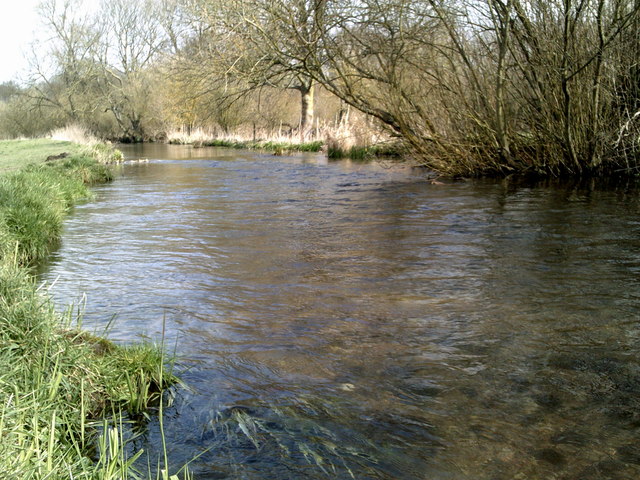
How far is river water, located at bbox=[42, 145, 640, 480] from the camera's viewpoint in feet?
10.4

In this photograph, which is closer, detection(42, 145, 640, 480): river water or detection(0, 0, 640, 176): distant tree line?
detection(42, 145, 640, 480): river water

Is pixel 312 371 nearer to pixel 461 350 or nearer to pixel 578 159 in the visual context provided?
pixel 461 350

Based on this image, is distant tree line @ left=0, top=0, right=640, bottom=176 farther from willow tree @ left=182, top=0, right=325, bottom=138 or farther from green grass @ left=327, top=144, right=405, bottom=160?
green grass @ left=327, top=144, right=405, bottom=160

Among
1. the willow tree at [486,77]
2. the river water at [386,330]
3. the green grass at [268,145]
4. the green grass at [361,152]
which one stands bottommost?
the river water at [386,330]

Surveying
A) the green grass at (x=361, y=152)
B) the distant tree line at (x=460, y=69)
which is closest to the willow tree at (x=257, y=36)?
the distant tree line at (x=460, y=69)

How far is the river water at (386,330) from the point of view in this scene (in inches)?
125

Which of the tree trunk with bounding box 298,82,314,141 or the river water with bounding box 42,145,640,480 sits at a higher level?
the tree trunk with bounding box 298,82,314,141

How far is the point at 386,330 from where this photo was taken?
4.95m

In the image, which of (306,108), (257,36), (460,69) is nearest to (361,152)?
(460,69)

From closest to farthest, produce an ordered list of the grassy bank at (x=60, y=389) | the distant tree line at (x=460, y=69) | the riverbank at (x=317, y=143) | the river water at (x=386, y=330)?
1. the grassy bank at (x=60, y=389)
2. the river water at (x=386, y=330)
3. the distant tree line at (x=460, y=69)
4. the riverbank at (x=317, y=143)

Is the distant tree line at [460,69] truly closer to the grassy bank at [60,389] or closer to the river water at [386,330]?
the river water at [386,330]

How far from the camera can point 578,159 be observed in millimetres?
13539

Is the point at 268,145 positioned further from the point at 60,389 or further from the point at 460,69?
the point at 60,389

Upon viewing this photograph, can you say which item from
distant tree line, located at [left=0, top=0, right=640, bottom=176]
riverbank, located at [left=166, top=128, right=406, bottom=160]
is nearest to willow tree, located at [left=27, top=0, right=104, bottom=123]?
riverbank, located at [left=166, top=128, right=406, bottom=160]
